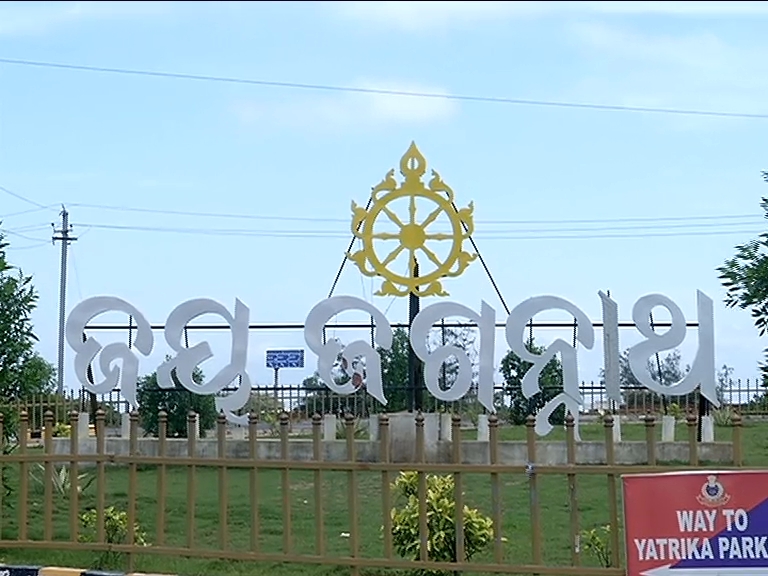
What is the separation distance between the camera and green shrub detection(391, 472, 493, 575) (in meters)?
7.71

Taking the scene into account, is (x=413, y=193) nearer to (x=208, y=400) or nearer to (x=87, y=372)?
(x=87, y=372)

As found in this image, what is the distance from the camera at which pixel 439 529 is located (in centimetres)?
777

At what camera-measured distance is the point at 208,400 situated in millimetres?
15625

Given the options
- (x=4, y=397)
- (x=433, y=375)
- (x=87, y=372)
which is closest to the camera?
(x=433, y=375)

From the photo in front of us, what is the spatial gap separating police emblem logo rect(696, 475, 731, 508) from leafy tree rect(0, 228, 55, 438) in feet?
21.5

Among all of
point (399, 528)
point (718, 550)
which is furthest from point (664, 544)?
point (399, 528)

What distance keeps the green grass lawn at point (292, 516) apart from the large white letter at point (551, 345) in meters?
1.27

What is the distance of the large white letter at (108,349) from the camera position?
8.85 metres

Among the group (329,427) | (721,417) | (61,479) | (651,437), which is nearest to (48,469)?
(61,479)

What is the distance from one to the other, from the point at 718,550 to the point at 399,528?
2.36 m

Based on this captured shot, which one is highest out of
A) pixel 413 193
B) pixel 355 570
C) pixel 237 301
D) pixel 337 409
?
pixel 413 193

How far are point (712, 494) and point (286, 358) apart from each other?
25.6 feet

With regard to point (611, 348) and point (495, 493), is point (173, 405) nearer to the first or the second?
point (611, 348)

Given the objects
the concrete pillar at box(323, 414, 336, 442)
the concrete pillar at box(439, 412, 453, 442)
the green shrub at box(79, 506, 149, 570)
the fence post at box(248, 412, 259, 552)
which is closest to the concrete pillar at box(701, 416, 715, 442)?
the concrete pillar at box(439, 412, 453, 442)
